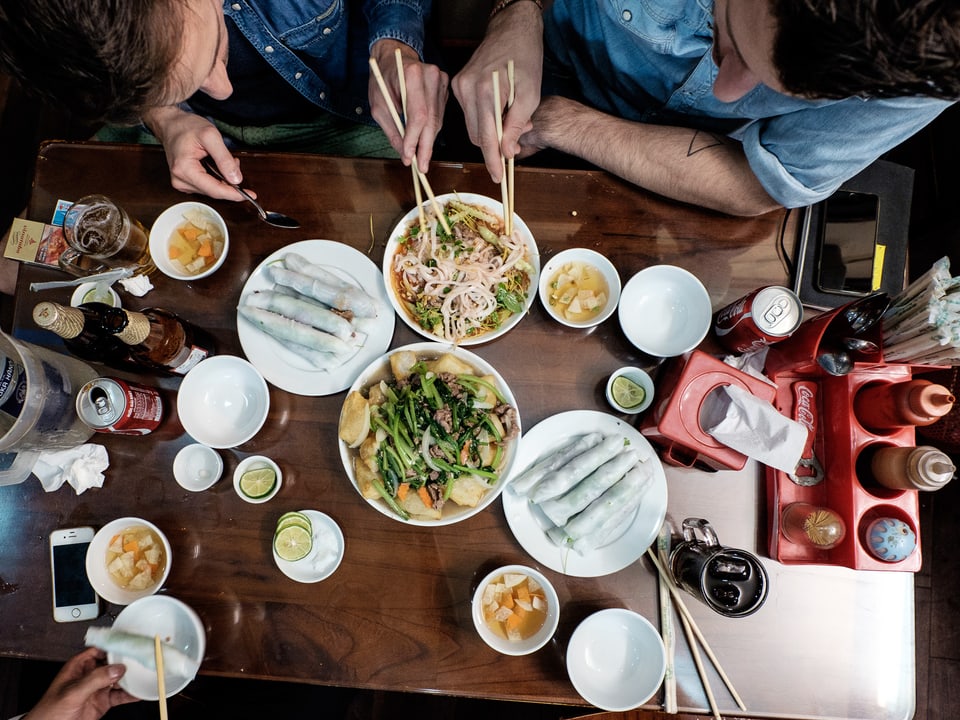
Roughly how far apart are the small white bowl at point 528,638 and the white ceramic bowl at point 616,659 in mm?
93

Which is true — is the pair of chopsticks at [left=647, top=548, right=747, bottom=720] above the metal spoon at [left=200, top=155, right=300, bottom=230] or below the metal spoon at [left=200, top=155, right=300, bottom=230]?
below

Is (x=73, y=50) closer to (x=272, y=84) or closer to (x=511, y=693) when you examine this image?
(x=272, y=84)

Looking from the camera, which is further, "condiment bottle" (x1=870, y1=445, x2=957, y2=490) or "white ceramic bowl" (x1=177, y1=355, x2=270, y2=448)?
"white ceramic bowl" (x1=177, y1=355, x2=270, y2=448)

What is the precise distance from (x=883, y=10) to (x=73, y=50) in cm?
186

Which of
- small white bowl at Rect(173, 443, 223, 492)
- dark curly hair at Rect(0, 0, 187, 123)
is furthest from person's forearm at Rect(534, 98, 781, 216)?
small white bowl at Rect(173, 443, 223, 492)

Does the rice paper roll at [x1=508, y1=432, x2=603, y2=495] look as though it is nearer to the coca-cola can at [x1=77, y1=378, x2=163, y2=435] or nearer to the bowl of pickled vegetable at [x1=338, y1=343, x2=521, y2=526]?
the bowl of pickled vegetable at [x1=338, y1=343, x2=521, y2=526]

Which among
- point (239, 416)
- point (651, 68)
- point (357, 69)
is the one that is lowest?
point (239, 416)

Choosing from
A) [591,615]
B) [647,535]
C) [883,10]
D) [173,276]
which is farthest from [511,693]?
[883,10]

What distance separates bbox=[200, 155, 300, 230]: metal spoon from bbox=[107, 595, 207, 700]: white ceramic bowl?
1.38 meters

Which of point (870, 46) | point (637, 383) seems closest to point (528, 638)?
point (637, 383)

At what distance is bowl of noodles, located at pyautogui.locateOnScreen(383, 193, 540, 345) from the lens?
73.4 inches

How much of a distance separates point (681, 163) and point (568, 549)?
4.76 feet

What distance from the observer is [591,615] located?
1.73 m

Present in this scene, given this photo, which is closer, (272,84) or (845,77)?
(845,77)
